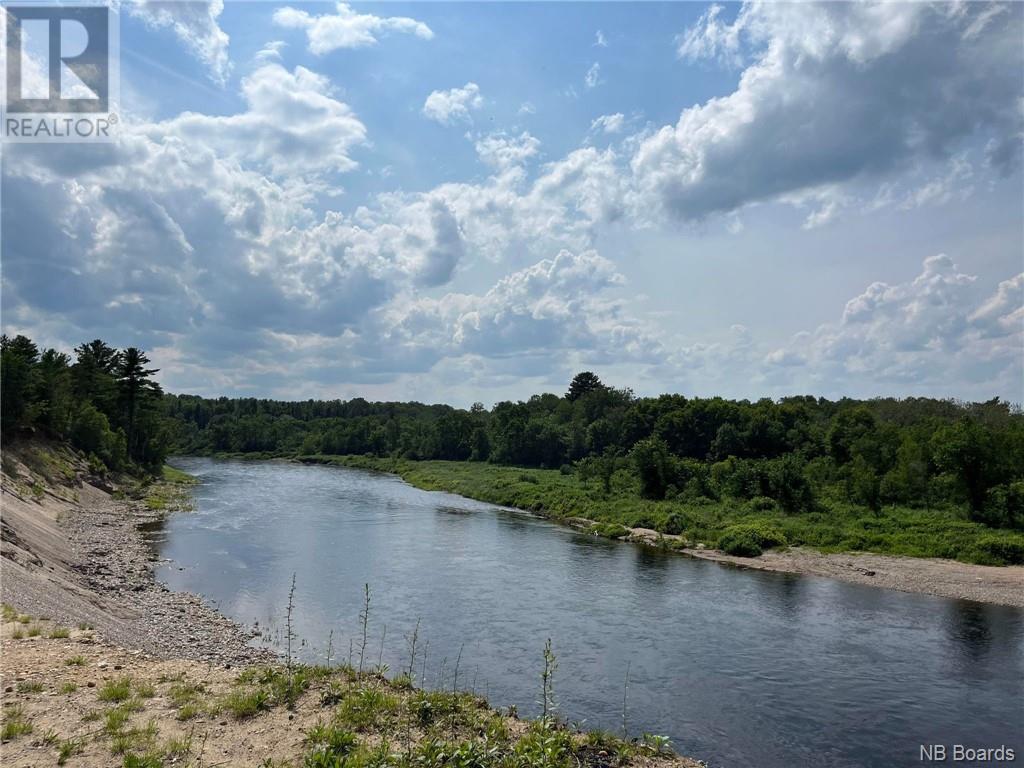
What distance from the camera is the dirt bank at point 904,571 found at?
31844 millimetres

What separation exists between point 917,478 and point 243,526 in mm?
48389

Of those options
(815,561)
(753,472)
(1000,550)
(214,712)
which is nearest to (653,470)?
(753,472)

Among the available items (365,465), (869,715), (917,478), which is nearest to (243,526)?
(869,715)

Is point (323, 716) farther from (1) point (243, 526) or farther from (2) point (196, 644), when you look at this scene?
(1) point (243, 526)

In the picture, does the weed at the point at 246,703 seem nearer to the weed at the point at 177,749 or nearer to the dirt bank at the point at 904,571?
the weed at the point at 177,749

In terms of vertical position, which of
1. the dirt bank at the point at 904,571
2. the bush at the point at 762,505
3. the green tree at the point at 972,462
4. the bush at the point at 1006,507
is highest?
the green tree at the point at 972,462

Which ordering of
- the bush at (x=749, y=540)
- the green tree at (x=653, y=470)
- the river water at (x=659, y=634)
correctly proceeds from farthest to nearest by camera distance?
the green tree at (x=653, y=470) < the bush at (x=749, y=540) < the river water at (x=659, y=634)

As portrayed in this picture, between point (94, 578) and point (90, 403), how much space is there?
144ft

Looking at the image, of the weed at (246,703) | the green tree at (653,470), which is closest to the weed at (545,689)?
the weed at (246,703)

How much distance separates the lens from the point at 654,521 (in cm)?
4962

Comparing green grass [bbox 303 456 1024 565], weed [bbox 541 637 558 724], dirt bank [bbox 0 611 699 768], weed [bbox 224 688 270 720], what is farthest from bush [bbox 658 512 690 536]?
weed [bbox 224 688 270 720]

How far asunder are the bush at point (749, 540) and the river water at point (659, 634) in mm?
4027

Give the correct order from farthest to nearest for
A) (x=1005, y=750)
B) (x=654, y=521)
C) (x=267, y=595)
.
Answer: (x=654, y=521)
(x=267, y=595)
(x=1005, y=750)

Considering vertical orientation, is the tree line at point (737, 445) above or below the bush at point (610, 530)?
above
